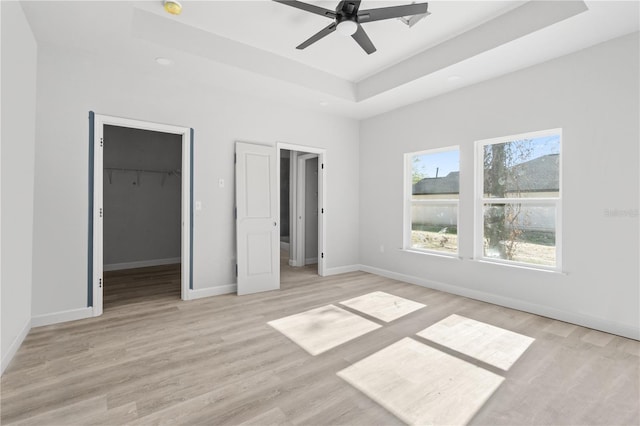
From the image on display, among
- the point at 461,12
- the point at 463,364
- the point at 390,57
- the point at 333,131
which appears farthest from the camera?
the point at 333,131

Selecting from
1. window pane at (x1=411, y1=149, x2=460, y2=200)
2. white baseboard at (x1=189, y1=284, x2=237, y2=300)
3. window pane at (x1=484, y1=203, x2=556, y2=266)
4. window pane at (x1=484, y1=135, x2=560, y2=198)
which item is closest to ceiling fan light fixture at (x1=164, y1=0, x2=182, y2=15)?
white baseboard at (x1=189, y1=284, x2=237, y2=300)

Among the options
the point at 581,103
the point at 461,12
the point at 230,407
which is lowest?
the point at 230,407

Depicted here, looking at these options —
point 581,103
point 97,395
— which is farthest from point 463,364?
point 581,103

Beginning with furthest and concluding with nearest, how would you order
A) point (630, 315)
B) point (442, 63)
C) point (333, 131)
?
point (333, 131), point (442, 63), point (630, 315)

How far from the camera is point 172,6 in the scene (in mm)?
2758

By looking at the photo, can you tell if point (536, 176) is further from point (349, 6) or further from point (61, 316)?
point (61, 316)

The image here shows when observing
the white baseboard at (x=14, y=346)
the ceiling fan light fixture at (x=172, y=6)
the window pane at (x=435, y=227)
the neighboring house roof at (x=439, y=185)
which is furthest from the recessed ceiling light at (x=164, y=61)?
the window pane at (x=435, y=227)

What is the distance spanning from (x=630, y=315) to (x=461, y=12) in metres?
A: 3.26

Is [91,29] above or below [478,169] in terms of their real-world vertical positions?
above

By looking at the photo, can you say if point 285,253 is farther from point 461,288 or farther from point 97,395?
point 97,395

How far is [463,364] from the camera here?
2344mm

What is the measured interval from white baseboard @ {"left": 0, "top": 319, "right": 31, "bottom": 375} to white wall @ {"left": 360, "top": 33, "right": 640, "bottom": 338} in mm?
Answer: 4556

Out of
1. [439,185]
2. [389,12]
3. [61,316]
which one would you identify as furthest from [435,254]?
[61,316]

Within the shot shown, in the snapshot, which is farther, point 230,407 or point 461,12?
point 461,12
